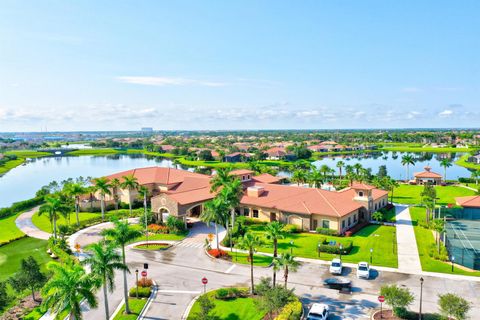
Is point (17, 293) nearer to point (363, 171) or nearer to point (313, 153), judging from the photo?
point (363, 171)

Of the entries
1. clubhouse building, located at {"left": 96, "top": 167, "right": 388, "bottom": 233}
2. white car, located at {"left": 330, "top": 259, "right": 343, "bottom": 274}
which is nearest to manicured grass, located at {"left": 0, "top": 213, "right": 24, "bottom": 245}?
clubhouse building, located at {"left": 96, "top": 167, "right": 388, "bottom": 233}

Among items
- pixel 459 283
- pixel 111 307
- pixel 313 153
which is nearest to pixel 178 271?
pixel 111 307

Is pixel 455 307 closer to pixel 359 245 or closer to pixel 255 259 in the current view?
pixel 359 245

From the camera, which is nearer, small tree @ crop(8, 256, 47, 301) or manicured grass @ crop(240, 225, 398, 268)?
small tree @ crop(8, 256, 47, 301)

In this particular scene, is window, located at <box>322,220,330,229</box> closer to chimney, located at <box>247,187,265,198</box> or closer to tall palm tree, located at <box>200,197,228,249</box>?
chimney, located at <box>247,187,265,198</box>

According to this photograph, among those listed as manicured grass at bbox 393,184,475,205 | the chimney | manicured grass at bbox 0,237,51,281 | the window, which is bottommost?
manicured grass at bbox 0,237,51,281

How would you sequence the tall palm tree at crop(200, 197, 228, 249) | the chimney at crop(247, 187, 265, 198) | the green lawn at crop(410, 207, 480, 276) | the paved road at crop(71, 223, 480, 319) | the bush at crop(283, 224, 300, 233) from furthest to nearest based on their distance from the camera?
1. the chimney at crop(247, 187, 265, 198)
2. the bush at crop(283, 224, 300, 233)
3. the tall palm tree at crop(200, 197, 228, 249)
4. the green lawn at crop(410, 207, 480, 276)
5. the paved road at crop(71, 223, 480, 319)
